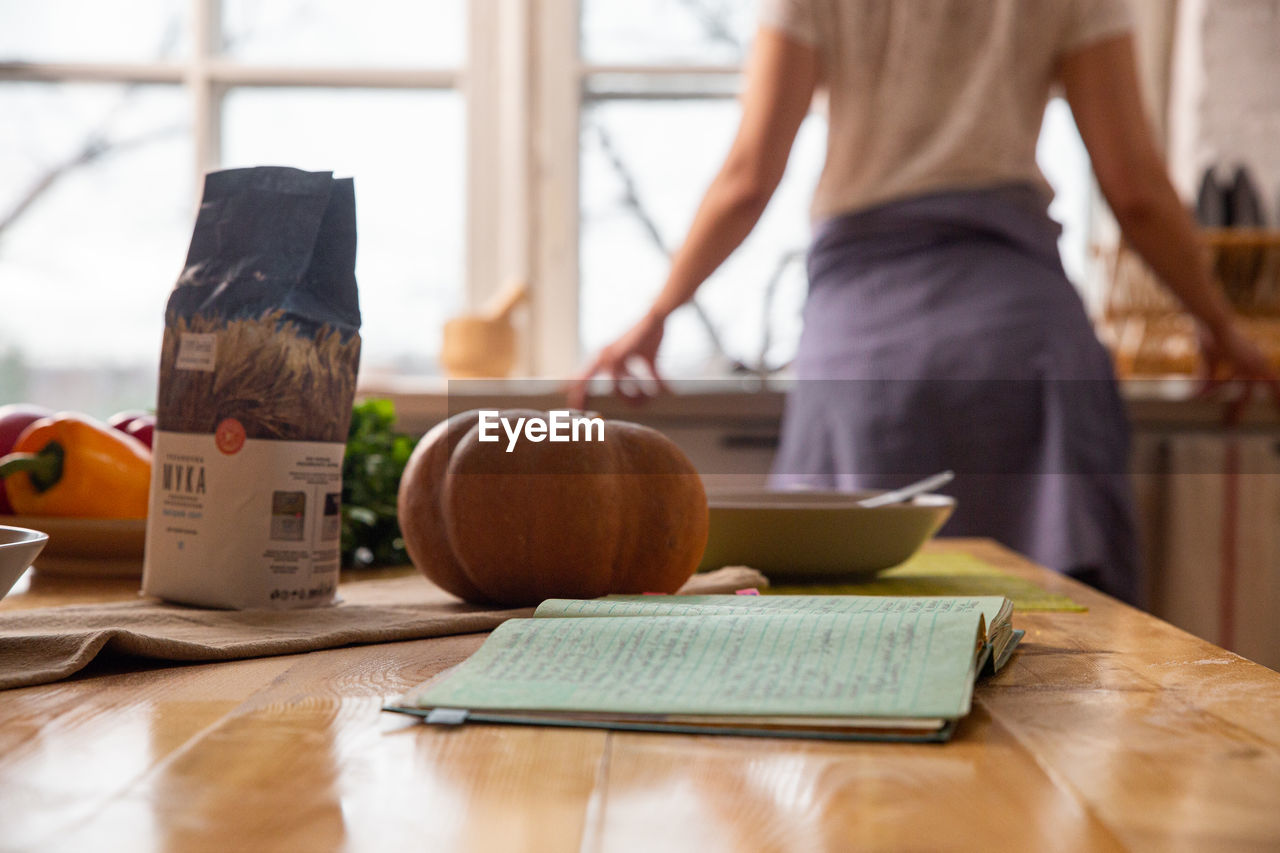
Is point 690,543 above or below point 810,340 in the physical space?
below

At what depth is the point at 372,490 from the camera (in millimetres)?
971

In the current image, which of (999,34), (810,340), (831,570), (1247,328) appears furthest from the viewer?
(1247,328)

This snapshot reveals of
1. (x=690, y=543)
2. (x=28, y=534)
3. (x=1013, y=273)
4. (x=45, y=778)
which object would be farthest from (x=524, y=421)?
(x=1013, y=273)

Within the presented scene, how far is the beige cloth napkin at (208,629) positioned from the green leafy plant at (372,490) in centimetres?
23

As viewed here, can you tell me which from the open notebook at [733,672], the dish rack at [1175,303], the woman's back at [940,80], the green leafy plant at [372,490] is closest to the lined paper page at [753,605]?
the open notebook at [733,672]

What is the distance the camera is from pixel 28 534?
0.56m

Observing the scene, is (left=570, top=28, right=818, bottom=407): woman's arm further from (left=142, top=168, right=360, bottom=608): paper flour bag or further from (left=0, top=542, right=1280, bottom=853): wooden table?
(left=0, top=542, right=1280, bottom=853): wooden table

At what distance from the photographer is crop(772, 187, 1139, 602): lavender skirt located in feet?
4.69

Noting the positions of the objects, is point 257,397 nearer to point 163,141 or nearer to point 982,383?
point 982,383

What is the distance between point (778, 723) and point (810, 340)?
4.21ft

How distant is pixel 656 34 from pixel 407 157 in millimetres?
660

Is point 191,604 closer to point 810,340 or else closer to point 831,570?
point 831,570

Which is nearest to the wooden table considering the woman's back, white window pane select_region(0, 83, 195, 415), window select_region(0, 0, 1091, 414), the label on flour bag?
the label on flour bag

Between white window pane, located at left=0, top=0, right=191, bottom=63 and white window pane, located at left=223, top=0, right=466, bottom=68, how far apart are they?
5.2 inches
